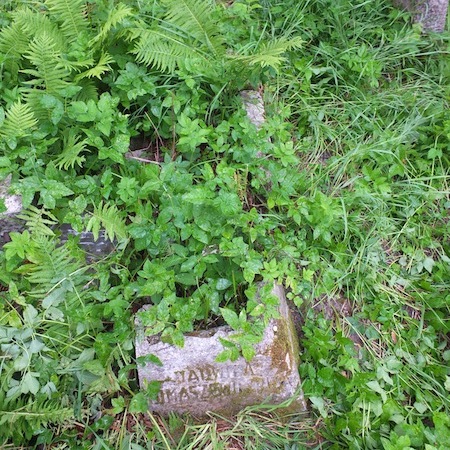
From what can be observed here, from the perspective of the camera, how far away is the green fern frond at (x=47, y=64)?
7.68 feet

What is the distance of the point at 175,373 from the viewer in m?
1.95

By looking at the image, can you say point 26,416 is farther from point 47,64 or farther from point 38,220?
point 47,64

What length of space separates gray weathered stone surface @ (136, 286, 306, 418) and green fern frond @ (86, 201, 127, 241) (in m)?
0.46

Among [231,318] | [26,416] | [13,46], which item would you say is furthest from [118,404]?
[13,46]

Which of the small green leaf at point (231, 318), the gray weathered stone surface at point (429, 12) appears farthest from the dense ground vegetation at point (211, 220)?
the gray weathered stone surface at point (429, 12)

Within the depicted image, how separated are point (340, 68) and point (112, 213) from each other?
205 centimetres

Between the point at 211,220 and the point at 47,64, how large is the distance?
4.21ft

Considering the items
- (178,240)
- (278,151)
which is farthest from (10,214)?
(278,151)

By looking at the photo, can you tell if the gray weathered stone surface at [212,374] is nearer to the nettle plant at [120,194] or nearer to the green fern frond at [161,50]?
the nettle plant at [120,194]

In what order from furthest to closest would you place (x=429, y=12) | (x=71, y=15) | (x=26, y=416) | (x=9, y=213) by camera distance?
(x=429, y=12) < (x=71, y=15) < (x=9, y=213) < (x=26, y=416)

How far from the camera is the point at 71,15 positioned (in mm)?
2586

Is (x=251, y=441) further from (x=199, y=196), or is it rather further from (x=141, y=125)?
(x=141, y=125)

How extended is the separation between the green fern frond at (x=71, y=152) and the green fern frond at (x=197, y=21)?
3.30 feet

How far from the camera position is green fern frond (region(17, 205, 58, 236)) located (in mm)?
2113
